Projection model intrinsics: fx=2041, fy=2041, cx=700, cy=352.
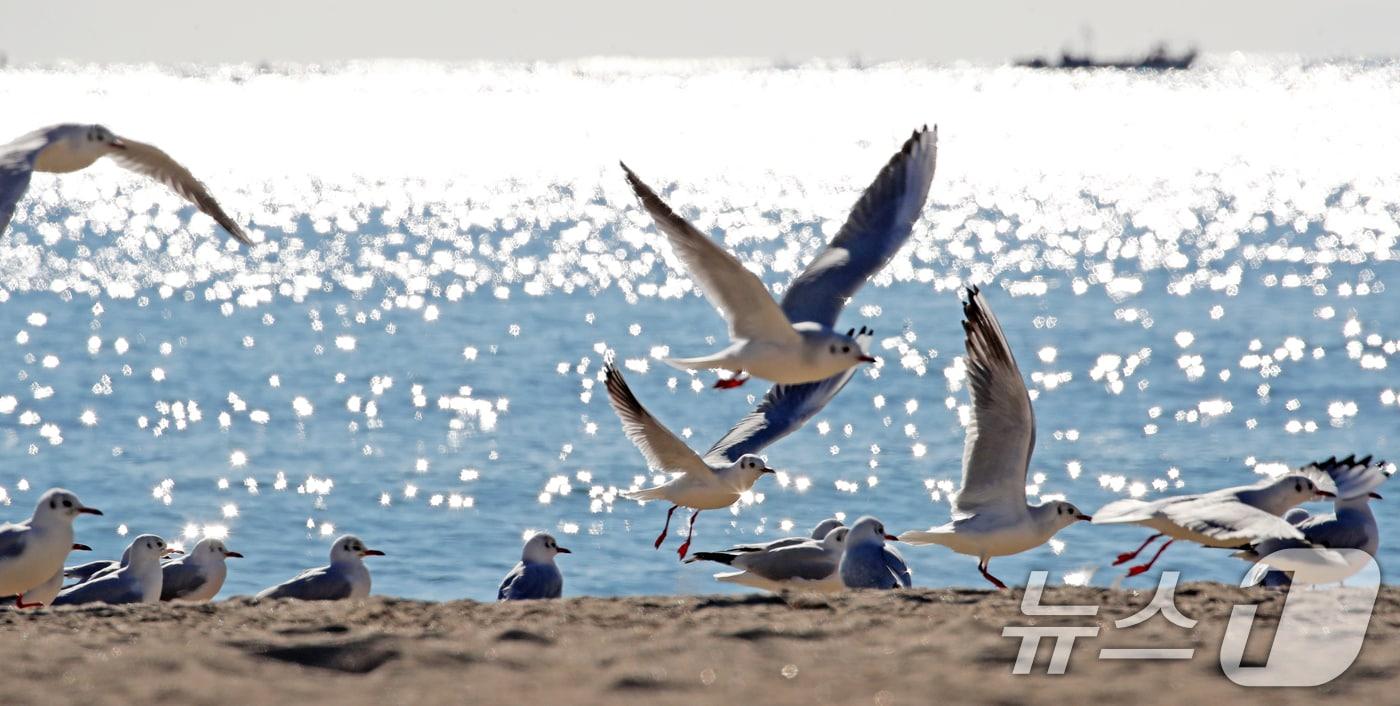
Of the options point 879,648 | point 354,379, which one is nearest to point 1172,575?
point 879,648

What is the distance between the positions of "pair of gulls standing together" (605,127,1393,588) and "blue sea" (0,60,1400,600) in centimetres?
476

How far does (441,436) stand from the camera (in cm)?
2556

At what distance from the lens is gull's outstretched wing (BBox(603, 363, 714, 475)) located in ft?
35.8

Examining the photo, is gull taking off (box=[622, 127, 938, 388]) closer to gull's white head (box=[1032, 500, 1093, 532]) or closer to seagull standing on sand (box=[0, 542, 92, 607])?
gull's white head (box=[1032, 500, 1093, 532])

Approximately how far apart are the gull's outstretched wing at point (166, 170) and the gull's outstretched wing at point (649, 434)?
2.59 meters

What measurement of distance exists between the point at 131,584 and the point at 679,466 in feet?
9.80

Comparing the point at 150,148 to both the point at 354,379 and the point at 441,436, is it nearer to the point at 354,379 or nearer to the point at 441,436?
the point at 441,436

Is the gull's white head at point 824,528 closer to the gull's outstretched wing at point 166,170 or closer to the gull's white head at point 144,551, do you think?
the gull's outstretched wing at point 166,170

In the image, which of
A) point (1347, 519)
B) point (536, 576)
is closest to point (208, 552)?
point (536, 576)

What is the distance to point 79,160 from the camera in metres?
11.3

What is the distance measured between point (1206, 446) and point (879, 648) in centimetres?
1737

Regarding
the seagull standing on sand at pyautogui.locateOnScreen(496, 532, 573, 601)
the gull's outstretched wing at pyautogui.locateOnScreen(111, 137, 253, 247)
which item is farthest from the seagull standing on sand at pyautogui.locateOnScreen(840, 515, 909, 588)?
the gull's outstretched wing at pyautogui.locateOnScreen(111, 137, 253, 247)

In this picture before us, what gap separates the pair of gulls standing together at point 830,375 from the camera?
9.50 m

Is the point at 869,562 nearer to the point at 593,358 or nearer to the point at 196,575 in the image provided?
the point at 196,575
